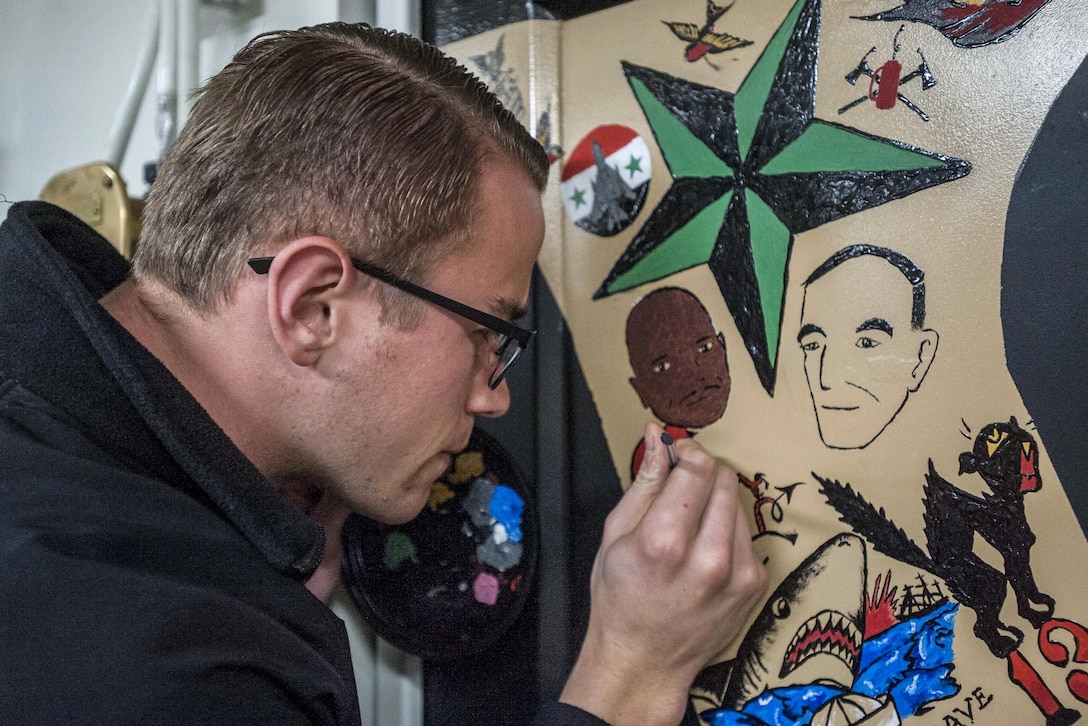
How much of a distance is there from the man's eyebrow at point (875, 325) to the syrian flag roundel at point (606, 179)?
0.95ft

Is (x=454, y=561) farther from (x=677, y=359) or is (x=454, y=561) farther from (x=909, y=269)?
(x=909, y=269)

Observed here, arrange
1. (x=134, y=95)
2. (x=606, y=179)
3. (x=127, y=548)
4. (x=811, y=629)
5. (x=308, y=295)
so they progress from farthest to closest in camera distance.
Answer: (x=134, y=95) < (x=606, y=179) < (x=811, y=629) < (x=308, y=295) < (x=127, y=548)

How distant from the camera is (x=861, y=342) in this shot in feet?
2.83

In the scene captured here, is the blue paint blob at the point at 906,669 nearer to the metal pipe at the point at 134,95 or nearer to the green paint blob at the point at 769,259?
the green paint blob at the point at 769,259

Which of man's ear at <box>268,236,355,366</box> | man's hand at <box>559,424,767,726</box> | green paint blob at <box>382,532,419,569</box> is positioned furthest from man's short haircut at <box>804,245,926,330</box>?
green paint blob at <box>382,532,419,569</box>

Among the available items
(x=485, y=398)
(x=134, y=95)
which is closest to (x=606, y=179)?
(x=485, y=398)

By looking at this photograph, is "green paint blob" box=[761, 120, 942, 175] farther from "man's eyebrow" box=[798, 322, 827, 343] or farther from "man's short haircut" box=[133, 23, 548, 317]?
A: "man's short haircut" box=[133, 23, 548, 317]

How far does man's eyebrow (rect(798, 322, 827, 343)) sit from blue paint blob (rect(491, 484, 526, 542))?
15.0 inches

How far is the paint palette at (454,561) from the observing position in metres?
1.06

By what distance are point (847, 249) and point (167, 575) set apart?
669 mm

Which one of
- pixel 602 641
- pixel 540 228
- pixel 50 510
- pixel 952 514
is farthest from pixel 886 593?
pixel 50 510

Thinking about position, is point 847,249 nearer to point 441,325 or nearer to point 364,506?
point 441,325

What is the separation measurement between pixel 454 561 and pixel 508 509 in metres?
0.09

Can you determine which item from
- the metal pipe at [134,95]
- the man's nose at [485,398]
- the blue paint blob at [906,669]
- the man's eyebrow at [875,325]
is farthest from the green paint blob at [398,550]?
the metal pipe at [134,95]
